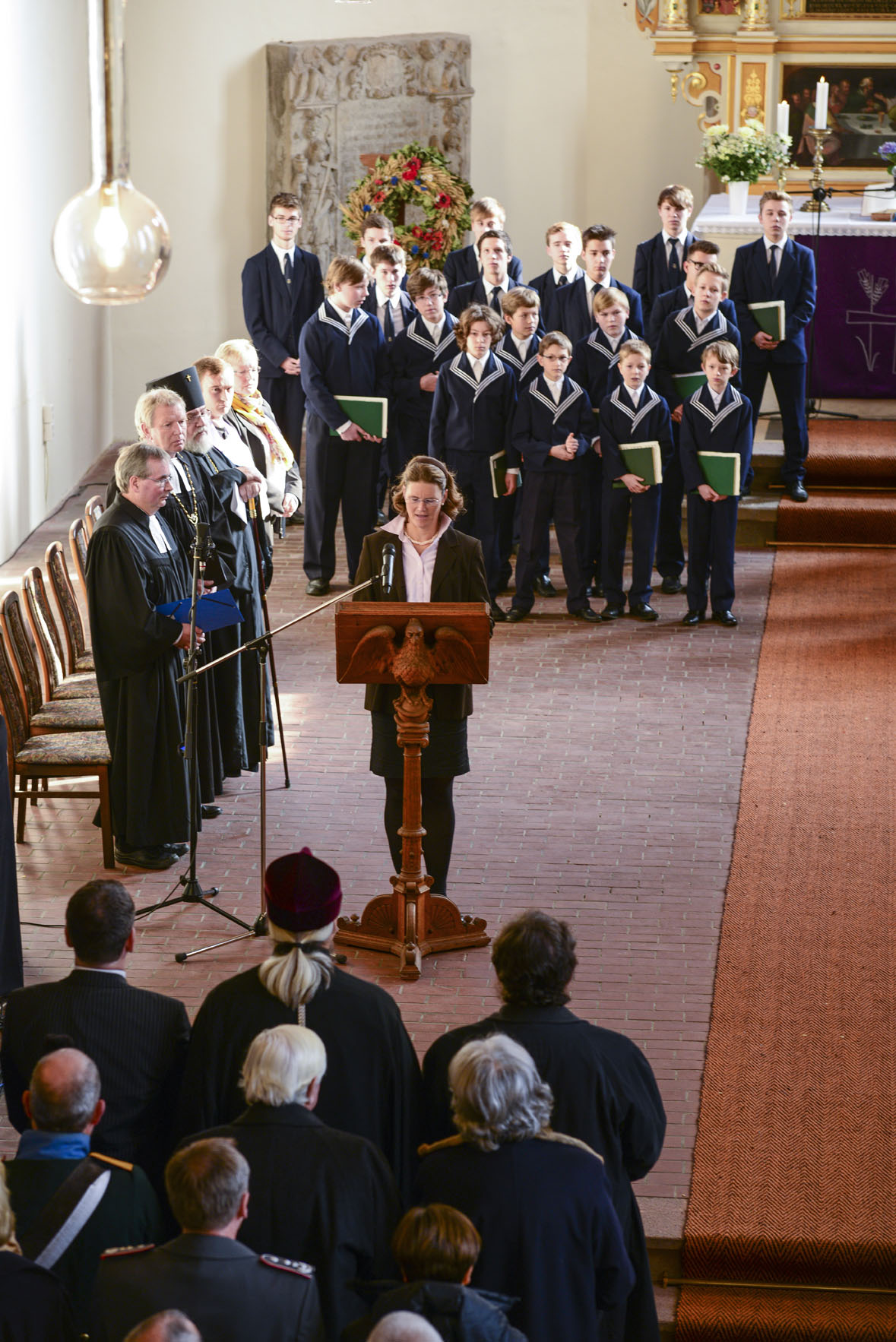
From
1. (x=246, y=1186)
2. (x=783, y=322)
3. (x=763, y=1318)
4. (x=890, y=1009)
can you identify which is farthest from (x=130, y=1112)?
(x=783, y=322)

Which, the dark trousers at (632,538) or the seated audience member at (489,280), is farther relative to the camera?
the seated audience member at (489,280)

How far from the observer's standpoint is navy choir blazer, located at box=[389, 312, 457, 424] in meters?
11.4

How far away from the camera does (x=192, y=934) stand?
6.68 meters

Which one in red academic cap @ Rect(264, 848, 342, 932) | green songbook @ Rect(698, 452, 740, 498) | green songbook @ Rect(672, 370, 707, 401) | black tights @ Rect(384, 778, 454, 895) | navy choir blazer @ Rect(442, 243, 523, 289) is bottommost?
black tights @ Rect(384, 778, 454, 895)

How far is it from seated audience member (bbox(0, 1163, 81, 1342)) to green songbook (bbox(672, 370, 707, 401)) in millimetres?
8764

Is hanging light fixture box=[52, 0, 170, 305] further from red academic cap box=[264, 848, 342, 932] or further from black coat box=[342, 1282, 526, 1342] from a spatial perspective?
black coat box=[342, 1282, 526, 1342]

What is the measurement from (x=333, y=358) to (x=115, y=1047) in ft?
24.5

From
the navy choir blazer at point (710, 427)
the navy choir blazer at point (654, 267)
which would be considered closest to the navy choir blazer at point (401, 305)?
the navy choir blazer at point (654, 267)

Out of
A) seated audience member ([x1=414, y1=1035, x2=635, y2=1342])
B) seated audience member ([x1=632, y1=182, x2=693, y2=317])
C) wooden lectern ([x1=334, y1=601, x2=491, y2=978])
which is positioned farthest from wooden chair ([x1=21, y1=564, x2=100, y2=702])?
seated audience member ([x1=632, y1=182, x2=693, y2=317])

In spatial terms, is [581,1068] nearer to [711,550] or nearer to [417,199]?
[711,550]

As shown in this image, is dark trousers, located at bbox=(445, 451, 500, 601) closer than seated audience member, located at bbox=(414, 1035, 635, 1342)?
No

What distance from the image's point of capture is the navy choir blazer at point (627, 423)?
34.6 feet

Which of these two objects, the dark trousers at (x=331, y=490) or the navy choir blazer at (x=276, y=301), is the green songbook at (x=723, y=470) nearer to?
the dark trousers at (x=331, y=490)

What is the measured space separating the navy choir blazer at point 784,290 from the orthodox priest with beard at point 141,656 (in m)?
5.87
